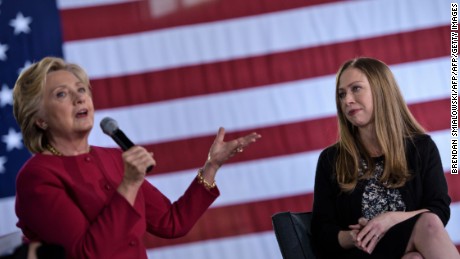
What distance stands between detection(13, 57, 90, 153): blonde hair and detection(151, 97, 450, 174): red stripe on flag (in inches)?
58.3

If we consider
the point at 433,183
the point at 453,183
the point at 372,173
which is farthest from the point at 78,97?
the point at 453,183

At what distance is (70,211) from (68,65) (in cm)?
51

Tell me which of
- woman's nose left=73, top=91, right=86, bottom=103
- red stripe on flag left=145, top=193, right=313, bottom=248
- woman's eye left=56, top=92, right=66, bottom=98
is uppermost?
woman's eye left=56, top=92, right=66, bottom=98

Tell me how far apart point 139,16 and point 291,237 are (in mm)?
1623

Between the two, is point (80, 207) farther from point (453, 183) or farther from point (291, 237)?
point (453, 183)

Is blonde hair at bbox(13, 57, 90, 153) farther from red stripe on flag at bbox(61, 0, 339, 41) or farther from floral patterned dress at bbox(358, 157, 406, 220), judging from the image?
red stripe on flag at bbox(61, 0, 339, 41)

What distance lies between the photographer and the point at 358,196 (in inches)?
108

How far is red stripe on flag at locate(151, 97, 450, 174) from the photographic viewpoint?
11.9 feet

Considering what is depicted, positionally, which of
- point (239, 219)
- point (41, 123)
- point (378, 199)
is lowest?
point (239, 219)

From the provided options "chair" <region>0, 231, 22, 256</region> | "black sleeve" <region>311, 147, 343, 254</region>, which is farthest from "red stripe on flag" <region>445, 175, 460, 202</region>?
"chair" <region>0, 231, 22, 256</region>

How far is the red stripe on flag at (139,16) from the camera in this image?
3.64 meters

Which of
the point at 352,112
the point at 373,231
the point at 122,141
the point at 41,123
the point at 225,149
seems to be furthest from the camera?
the point at 352,112

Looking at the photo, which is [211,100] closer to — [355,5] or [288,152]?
[288,152]

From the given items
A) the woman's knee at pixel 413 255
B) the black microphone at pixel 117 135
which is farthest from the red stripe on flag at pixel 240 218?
the black microphone at pixel 117 135
